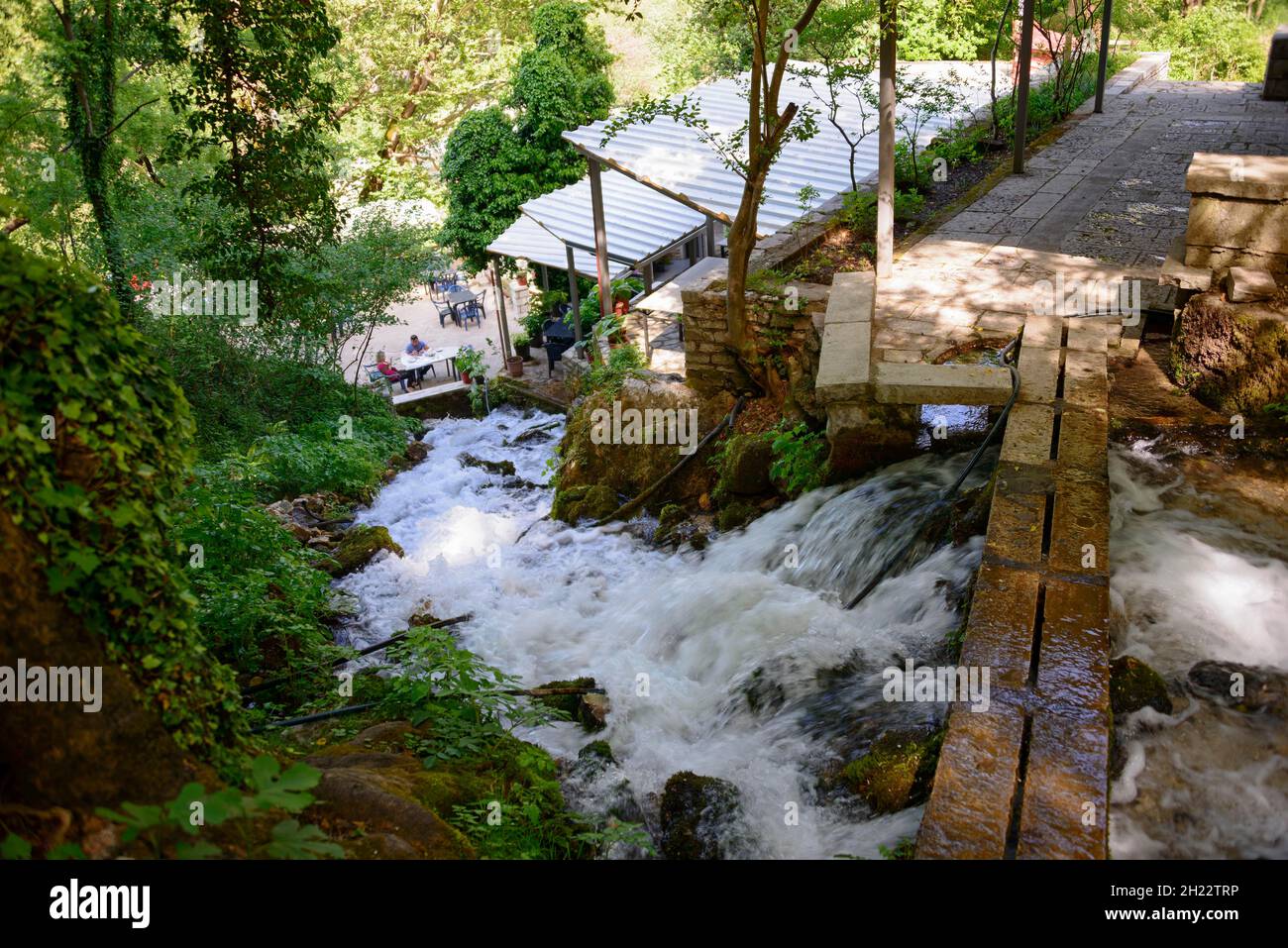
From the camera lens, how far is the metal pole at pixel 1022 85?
34.7 ft

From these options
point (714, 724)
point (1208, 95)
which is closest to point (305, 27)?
point (714, 724)

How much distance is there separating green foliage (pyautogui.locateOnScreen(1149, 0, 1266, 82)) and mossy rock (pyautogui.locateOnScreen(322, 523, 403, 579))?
1939cm

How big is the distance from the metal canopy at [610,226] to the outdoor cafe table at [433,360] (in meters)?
3.54

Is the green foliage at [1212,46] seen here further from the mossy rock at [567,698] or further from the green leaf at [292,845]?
the green leaf at [292,845]

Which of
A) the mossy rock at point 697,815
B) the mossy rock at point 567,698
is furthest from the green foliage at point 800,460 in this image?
the mossy rock at point 697,815

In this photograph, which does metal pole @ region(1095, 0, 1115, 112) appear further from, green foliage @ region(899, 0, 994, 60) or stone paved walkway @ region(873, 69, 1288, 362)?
green foliage @ region(899, 0, 994, 60)

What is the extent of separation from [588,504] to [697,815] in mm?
5427

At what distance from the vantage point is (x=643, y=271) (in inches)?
712

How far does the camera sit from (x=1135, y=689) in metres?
4.29

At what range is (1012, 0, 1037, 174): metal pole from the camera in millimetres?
10562

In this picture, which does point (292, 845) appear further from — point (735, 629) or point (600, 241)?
point (600, 241)

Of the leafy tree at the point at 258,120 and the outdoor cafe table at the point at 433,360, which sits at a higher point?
the leafy tree at the point at 258,120

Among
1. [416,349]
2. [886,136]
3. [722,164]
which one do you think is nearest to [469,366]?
[416,349]
